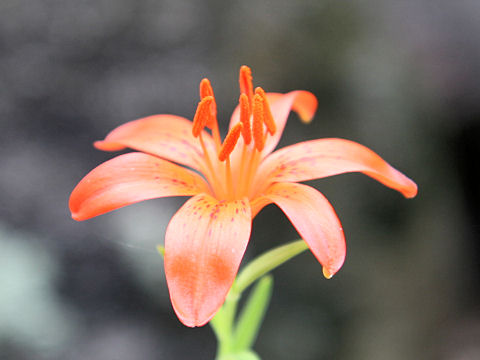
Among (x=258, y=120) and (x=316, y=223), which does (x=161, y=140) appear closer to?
(x=258, y=120)

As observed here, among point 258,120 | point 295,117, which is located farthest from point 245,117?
point 295,117

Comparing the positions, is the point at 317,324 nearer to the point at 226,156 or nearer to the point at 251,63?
the point at 251,63

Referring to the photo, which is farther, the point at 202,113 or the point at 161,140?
the point at 161,140

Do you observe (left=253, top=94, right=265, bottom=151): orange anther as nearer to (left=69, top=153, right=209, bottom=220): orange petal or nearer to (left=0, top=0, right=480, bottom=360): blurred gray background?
(left=69, top=153, right=209, bottom=220): orange petal

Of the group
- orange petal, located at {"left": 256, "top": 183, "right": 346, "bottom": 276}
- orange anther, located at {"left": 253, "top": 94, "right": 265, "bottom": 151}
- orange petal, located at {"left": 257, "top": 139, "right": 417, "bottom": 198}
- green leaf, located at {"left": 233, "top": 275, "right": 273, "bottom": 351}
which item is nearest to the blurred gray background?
green leaf, located at {"left": 233, "top": 275, "right": 273, "bottom": 351}

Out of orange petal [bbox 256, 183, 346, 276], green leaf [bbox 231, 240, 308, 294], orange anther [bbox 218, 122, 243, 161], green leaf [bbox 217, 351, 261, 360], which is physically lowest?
green leaf [bbox 217, 351, 261, 360]

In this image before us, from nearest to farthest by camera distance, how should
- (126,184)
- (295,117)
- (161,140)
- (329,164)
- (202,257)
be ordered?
(202,257) → (126,184) → (329,164) → (161,140) → (295,117)

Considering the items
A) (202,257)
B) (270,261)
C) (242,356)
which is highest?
(202,257)
